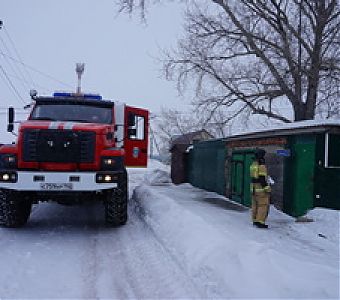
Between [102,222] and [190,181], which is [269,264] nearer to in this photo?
[102,222]

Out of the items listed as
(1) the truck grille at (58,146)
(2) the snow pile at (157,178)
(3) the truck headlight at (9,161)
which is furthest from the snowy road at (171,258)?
(2) the snow pile at (157,178)

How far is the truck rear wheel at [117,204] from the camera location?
8.26m

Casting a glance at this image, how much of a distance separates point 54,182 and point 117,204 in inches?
53.5

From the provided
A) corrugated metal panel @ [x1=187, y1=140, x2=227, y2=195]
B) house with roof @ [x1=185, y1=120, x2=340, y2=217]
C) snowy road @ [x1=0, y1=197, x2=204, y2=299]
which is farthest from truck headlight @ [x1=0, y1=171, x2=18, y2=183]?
corrugated metal panel @ [x1=187, y1=140, x2=227, y2=195]

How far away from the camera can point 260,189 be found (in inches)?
344

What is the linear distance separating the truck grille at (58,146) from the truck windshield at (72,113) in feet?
3.96

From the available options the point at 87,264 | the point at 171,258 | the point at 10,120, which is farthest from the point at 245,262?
the point at 10,120

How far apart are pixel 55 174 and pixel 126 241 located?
1.83 meters

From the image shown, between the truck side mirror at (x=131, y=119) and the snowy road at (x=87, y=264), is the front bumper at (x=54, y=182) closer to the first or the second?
the snowy road at (x=87, y=264)

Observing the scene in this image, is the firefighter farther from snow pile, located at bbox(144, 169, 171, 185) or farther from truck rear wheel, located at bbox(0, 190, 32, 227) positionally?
snow pile, located at bbox(144, 169, 171, 185)

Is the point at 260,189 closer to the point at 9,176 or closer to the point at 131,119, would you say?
the point at 131,119

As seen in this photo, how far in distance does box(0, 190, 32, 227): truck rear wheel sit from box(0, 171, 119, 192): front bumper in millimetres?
384

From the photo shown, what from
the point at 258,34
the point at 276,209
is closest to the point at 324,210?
the point at 276,209

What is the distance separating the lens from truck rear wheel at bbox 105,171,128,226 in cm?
826
